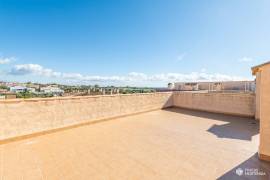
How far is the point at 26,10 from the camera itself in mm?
6211

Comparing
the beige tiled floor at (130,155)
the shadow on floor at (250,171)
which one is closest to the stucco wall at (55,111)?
the beige tiled floor at (130,155)

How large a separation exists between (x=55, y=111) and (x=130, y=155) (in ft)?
11.6

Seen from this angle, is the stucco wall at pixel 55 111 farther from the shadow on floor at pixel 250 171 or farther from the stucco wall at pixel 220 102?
the shadow on floor at pixel 250 171

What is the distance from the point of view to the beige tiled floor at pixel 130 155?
2.39 m

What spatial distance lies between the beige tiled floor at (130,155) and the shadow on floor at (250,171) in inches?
0.8

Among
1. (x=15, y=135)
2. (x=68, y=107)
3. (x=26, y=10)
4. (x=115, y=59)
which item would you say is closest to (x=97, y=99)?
(x=68, y=107)

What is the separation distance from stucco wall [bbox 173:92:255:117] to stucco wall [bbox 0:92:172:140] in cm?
→ 440

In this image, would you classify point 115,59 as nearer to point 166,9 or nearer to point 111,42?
point 111,42

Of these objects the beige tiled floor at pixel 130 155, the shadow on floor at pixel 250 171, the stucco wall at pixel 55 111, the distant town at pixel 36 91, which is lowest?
the beige tiled floor at pixel 130 155

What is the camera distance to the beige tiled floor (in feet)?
7.84

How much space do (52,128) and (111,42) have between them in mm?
8493

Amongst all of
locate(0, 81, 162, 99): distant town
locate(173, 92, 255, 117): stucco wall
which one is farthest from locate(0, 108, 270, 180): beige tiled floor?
locate(173, 92, 255, 117): stucco wall

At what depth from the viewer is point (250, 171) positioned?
2.45 meters

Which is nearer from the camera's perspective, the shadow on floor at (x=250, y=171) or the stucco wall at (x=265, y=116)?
the shadow on floor at (x=250, y=171)
